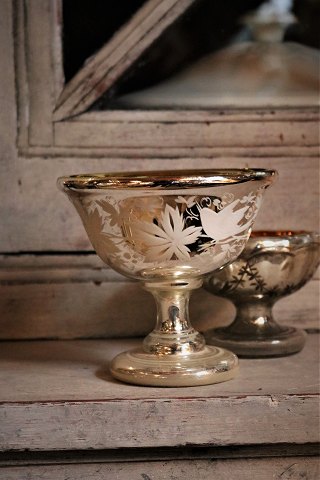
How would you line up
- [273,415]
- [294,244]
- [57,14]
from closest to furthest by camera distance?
1. [273,415]
2. [294,244]
3. [57,14]

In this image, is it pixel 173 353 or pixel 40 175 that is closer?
pixel 173 353

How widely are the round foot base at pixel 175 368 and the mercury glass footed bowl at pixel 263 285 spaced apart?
0.33ft

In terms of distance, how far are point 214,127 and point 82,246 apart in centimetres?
23

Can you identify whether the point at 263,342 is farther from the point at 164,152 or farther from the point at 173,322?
the point at 164,152

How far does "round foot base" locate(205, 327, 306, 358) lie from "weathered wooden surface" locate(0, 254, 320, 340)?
0.39ft

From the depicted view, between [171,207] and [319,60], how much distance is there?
44 cm

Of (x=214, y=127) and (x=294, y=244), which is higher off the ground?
(x=214, y=127)

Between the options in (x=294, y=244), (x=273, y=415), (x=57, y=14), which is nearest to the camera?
(x=273, y=415)

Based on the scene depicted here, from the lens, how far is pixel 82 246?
1125 millimetres

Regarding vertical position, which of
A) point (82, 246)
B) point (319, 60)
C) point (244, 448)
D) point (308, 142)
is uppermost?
point (319, 60)

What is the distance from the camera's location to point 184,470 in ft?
2.65

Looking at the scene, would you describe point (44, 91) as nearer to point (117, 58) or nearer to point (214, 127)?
point (117, 58)

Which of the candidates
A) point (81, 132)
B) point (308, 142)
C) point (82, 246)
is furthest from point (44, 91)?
point (308, 142)

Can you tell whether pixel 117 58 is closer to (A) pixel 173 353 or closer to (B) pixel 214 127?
(B) pixel 214 127
